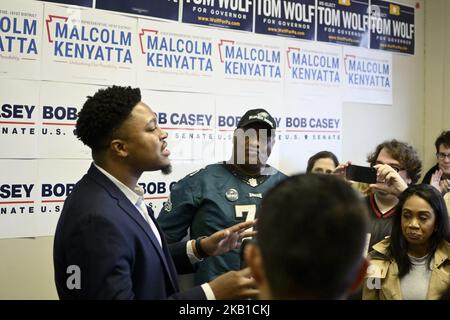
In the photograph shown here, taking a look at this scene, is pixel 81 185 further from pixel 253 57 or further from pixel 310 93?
pixel 310 93

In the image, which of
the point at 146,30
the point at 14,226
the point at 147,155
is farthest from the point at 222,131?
the point at 147,155

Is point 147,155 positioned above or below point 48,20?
below

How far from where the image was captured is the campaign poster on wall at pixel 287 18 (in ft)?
Result: 10.6

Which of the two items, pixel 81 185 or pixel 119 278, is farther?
pixel 81 185

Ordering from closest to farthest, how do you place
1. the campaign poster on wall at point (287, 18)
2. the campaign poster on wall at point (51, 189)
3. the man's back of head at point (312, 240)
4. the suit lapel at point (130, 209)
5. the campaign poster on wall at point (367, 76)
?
the man's back of head at point (312, 240) < the suit lapel at point (130, 209) < the campaign poster on wall at point (51, 189) < the campaign poster on wall at point (287, 18) < the campaign poster on wall at point (367, 76)

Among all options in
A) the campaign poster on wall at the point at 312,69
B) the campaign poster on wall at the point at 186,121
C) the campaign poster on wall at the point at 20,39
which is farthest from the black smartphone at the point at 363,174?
the campaign poster on wall at the point at 20,39

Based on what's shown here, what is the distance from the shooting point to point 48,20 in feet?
8.07

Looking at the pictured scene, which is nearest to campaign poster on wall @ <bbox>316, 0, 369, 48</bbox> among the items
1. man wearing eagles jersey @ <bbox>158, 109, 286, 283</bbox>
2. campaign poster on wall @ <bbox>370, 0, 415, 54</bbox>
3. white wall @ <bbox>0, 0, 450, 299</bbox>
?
campaign poster on wall @ <bbox>370, 0, 415, 54</bbox>

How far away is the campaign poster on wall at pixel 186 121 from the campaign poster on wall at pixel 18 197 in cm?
77

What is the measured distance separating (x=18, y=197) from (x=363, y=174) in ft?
5.70

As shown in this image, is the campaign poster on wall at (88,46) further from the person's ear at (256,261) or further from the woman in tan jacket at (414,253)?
the person's ear at (256,261)
